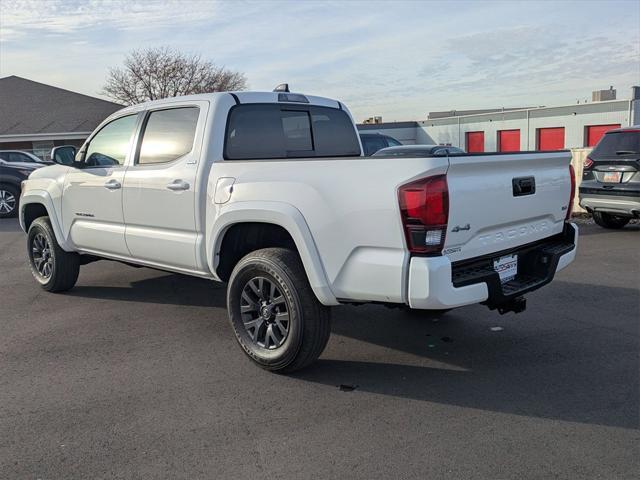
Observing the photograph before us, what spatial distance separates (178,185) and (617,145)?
25.1 feet

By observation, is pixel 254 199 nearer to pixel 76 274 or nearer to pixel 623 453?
pixel 623 453

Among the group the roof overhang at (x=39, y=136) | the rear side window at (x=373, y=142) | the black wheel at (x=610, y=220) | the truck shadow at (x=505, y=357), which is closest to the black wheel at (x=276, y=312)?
the truck shadow at (x=505, y=357)

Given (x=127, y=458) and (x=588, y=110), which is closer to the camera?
(x=127, y=458)

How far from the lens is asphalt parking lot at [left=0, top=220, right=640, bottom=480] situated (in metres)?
3.12

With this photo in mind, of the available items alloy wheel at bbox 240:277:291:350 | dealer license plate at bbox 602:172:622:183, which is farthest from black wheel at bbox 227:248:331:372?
dealer license plate at bbox 602:172:622:183

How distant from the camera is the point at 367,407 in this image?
3.74 metres

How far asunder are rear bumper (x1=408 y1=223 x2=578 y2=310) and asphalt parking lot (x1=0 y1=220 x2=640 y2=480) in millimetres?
638

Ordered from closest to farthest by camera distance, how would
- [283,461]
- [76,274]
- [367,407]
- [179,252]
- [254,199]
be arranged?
1. [283,461]
2. [367,407]
3. [254,199]
4. [179,252]
5. [76,274]

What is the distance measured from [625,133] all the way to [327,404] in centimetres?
793

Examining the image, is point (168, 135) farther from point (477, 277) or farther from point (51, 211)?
point (477, 277)

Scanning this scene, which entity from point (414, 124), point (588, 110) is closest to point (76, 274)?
point (588, 110)

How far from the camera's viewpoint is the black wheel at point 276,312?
3.99 m

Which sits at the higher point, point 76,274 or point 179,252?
point 179,252

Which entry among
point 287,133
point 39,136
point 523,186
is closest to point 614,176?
point 523,186
